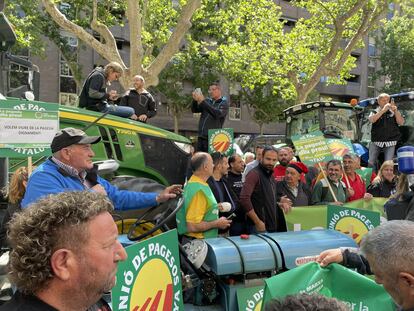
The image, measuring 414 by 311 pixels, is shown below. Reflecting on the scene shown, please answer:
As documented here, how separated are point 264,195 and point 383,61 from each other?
1382 inches

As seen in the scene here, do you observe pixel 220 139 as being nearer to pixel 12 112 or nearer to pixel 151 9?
pixel 12 112

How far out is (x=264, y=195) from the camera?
506cm

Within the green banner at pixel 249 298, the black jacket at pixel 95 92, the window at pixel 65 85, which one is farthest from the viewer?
the window at pixel 65 85

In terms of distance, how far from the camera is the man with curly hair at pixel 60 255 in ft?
4.75

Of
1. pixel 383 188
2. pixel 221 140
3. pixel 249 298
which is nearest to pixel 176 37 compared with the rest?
pixel 221 140

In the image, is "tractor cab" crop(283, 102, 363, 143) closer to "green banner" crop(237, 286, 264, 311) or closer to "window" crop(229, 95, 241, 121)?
"green banner" crop(237, 286, 264, 311)

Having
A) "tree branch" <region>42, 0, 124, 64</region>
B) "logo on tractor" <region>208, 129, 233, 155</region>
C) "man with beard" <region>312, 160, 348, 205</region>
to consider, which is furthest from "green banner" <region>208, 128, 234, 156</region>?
"tree branch" <region>42, 0, 124, 64</region>

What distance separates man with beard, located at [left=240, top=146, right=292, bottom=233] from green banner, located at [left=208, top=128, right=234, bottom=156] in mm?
2157

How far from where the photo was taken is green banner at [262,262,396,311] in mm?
2682

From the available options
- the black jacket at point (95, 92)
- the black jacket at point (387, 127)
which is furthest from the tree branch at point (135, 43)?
the black jacket at point (387, 127)

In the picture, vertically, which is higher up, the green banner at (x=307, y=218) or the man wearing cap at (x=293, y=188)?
the man wearing cap at (x=293, y=188)

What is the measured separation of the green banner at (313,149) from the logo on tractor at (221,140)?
3.95ft

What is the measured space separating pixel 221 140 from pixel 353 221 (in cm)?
321

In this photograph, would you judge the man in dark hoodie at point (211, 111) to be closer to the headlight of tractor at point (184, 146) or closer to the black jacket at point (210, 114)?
the black jacket at point (210, 114)
